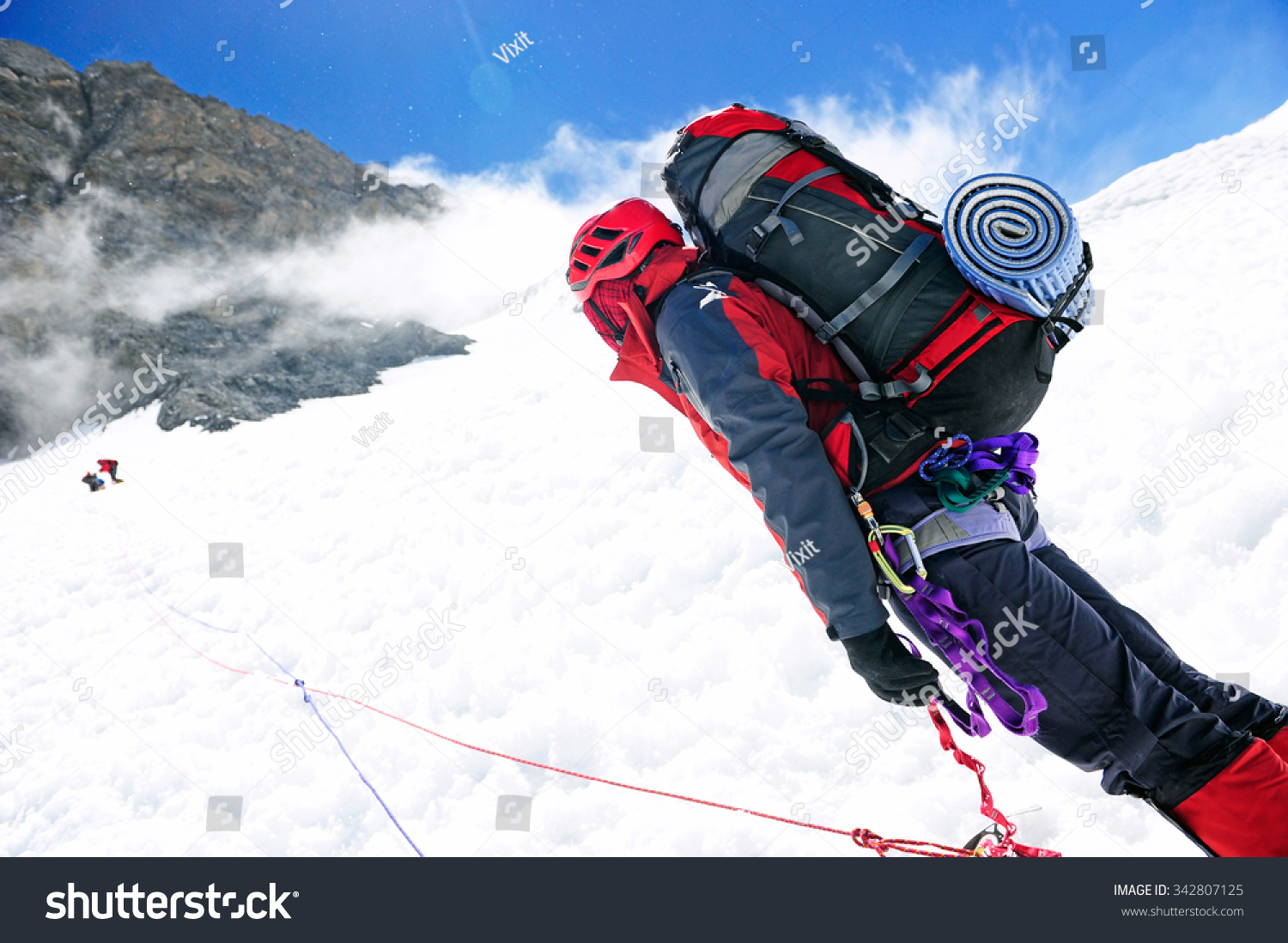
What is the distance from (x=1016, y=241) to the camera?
63.6 inches

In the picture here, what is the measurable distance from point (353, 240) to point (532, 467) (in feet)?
206

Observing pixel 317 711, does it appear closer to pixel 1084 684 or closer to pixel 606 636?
pixel 606 636

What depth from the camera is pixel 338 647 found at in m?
4.89

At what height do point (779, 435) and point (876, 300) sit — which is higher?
point (876, 300)

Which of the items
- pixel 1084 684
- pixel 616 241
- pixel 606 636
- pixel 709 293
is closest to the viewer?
pixel 1084 684

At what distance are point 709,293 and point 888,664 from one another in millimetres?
1114

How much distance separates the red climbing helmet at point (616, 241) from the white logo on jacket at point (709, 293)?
0.29 meters

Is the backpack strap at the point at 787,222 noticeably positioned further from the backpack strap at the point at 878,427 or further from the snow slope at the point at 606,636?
the snow slope at the point at 606,636

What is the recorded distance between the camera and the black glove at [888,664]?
65.0 inches

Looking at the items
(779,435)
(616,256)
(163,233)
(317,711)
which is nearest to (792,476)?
(779,435)

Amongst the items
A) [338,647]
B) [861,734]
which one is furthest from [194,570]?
[861,734]

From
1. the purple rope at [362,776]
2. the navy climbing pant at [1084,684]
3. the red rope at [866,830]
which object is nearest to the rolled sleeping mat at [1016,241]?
the navy climbing pant at [1084,684]

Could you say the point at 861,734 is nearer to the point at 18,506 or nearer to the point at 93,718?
the point at 93,718

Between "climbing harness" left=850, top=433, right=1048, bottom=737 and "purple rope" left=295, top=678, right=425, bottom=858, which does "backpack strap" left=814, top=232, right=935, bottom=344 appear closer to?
"climbing harness" left=850, top=433, right=1048, bottom=737
